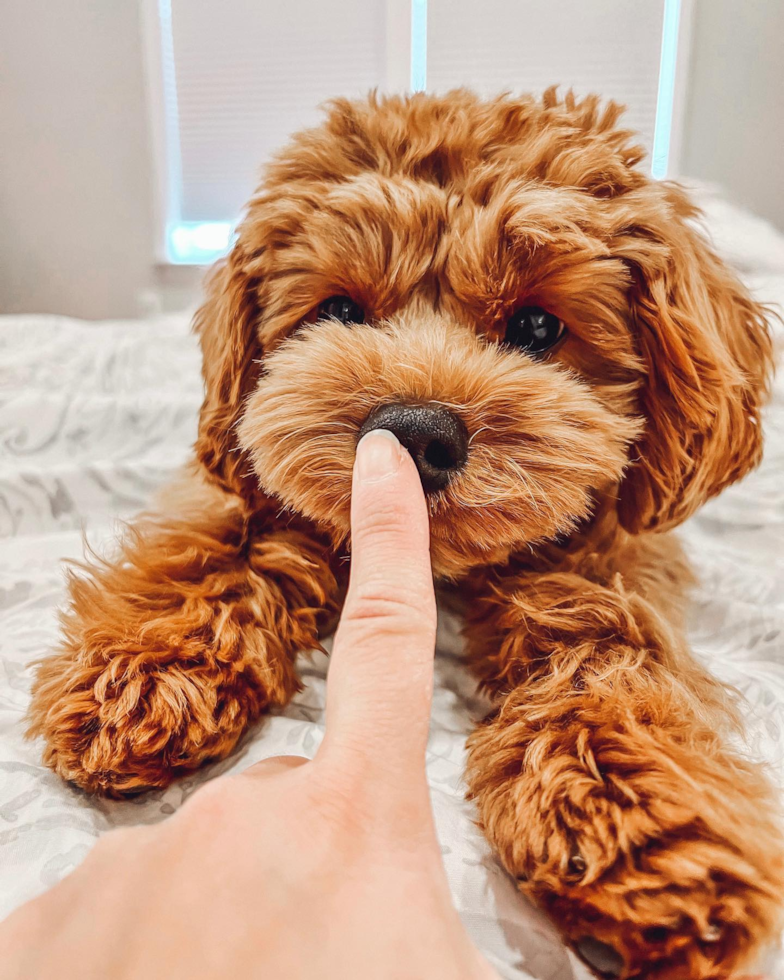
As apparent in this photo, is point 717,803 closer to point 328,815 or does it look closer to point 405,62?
point 328,815

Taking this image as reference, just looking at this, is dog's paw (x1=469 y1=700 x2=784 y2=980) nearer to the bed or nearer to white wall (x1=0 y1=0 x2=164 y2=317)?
the bed

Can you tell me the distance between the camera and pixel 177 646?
2.79ft

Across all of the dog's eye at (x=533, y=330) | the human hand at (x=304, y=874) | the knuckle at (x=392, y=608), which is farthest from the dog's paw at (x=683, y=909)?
the dog's eye at (x=533, y=330)

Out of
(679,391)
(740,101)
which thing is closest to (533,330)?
(679,391)

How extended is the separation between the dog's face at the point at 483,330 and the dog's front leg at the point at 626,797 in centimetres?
17

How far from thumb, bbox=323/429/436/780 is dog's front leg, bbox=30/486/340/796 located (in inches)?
14.0

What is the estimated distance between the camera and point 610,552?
106 cm

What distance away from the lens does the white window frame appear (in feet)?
8.45

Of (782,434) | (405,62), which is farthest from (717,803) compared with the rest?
(405,62)

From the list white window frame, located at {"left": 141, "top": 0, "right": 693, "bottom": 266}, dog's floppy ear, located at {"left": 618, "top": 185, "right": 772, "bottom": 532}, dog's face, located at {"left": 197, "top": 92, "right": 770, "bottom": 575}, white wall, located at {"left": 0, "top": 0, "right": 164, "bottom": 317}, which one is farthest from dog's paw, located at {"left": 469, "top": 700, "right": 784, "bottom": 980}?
white wall, located at {"left": 0, "top": 0, "right": 164, "bottom": 317}

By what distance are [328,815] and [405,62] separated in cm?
318

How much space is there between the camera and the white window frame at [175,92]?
8.45ft

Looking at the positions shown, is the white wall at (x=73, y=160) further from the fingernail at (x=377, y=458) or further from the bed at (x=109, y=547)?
the fingernail at (x=377, y=458)

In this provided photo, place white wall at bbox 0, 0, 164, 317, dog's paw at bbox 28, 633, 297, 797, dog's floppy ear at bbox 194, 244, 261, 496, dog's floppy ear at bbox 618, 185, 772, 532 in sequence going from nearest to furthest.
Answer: dog's paw at bbox 28, 633, 297, 797 → dog's floppy ear at bbox 618, 185, 772, 532 → dog's floppy ear at bbox 194, 244, 261, 496 → white wall at bbox 0, 0, 164, 317
